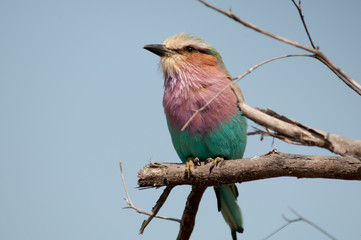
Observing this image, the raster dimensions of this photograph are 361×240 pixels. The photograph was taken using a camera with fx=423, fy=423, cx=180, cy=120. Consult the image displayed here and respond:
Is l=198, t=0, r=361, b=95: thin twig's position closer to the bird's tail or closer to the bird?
the bird

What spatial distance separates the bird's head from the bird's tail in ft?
4.87

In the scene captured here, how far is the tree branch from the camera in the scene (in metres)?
3.34

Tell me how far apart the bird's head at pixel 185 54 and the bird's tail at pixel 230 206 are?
148 centimetres

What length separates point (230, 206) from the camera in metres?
5.22

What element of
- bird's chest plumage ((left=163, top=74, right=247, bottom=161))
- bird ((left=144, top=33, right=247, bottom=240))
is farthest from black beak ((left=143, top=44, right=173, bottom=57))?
bird's chest plumage ((left=163, top=74, right=247, bottom=161))

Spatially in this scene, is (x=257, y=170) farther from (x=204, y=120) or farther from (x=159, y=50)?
(x=159, y=50)

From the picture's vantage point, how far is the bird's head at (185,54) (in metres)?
5.05

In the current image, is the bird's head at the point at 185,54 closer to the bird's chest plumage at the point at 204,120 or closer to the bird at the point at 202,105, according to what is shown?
the bird at the point at 202,105

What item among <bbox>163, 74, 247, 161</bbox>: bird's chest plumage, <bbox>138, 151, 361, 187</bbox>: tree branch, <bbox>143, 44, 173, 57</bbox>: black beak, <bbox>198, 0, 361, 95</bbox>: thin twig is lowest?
<bbox>138, 151, 361, 187</bbox>: tree branch

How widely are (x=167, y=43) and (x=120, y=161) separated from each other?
5.46 feet

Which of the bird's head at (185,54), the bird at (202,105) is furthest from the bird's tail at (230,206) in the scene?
the bird's head at (185,54)

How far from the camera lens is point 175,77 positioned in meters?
4.99

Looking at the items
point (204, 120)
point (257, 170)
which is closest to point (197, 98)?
point (204, 120)

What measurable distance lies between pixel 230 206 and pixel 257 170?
1609 mm
